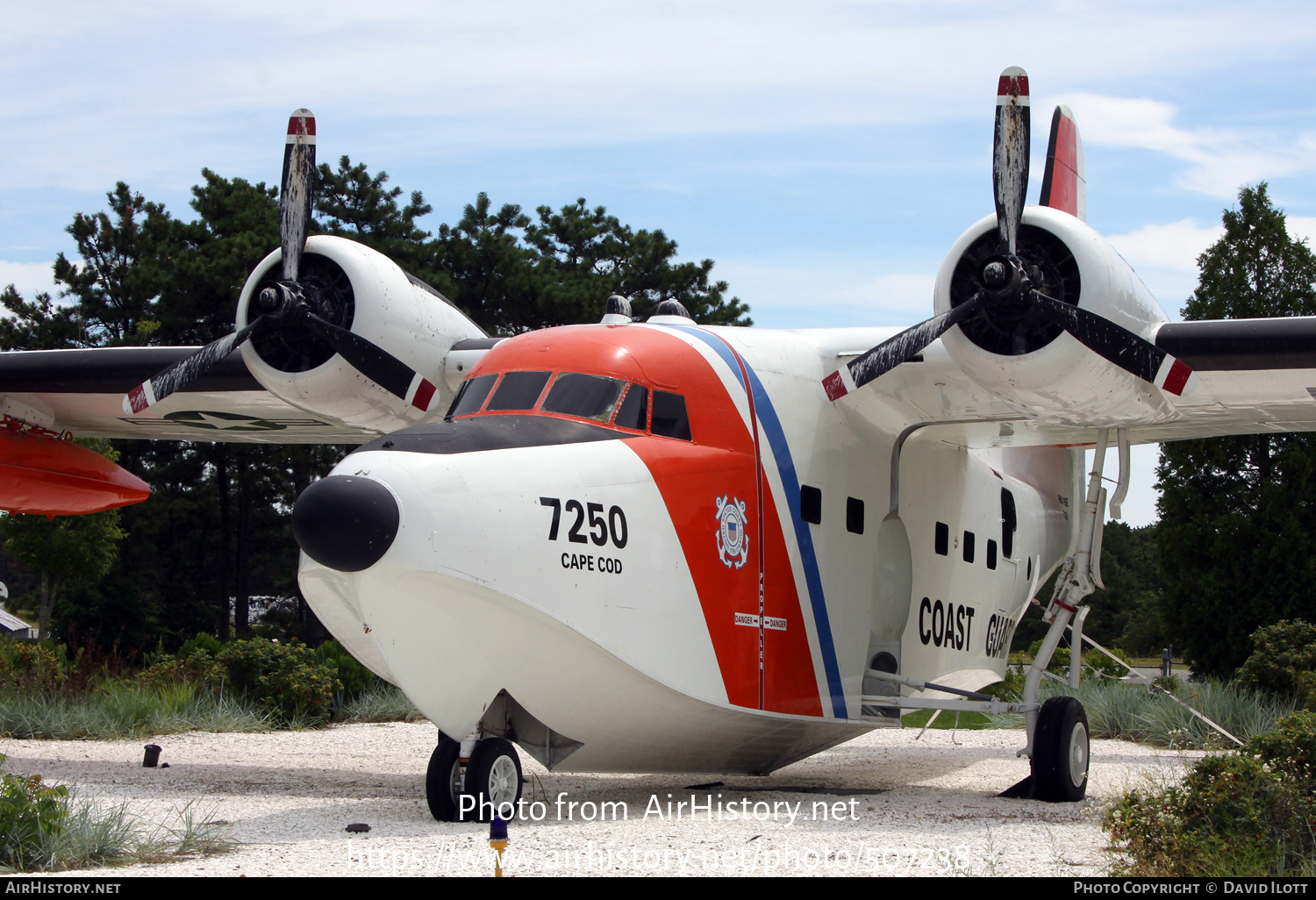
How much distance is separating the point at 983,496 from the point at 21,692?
11150mm

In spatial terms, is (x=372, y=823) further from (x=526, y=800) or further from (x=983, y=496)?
(x=983, y=496)

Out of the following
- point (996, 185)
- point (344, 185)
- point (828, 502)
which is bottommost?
point (828, 502)

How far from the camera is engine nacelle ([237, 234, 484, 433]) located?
10727 mm

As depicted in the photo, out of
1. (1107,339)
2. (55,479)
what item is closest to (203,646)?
(55,479)

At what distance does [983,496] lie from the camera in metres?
12.1

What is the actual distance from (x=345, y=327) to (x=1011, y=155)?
5.76 metres

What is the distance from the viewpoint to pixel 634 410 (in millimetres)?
8117

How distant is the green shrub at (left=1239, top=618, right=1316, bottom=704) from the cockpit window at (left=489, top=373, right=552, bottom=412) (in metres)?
11.0

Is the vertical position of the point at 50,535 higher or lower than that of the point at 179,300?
lower

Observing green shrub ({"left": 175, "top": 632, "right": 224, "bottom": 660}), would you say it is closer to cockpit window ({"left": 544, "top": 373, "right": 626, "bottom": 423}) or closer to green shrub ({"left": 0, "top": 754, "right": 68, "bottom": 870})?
cockpit window ({"left": 544, "top": 373, "right": 626, "bottom": 423})

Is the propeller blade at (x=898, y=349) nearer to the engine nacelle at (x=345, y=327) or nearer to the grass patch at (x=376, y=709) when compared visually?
the engine nacelle at (x=345, y=327)

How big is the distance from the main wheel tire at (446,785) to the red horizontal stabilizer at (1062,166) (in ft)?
27.8

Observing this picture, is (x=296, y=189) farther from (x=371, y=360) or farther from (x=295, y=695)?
(x=295, y=695)
